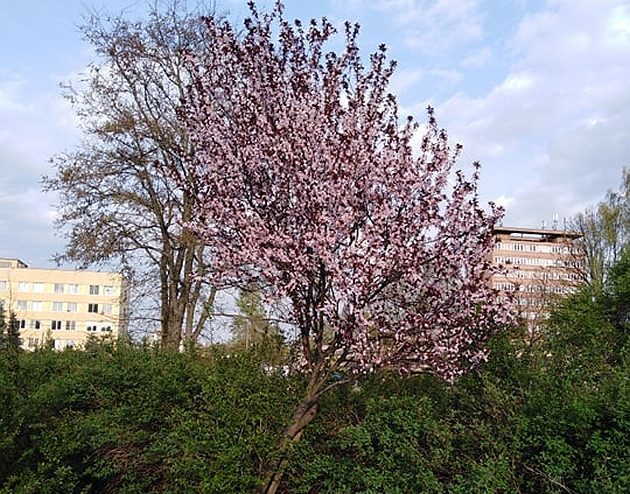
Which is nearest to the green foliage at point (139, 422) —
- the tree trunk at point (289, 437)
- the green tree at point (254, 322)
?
the tree trunk at point (289, 437)

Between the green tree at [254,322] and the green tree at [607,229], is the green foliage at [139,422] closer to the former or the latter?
the green tree at [254,322]

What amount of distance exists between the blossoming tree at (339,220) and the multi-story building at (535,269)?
0.44 m

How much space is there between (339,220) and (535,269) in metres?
26.3

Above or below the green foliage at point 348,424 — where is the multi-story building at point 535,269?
above

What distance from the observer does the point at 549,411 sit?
5223mm

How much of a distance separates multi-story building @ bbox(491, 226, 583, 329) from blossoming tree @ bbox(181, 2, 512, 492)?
0.44m

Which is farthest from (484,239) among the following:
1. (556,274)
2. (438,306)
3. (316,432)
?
(556,274)

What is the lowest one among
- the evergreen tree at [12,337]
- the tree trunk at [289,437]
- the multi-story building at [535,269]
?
the tree trunk at [289,437]

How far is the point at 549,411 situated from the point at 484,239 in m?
1.64

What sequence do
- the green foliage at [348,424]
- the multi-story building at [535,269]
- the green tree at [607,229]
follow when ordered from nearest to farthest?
the green foliage at [348,424] < the multi-story building at [535,269] < the green tree at [607,229]

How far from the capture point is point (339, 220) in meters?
5.82

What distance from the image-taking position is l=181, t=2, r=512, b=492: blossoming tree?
5.86m

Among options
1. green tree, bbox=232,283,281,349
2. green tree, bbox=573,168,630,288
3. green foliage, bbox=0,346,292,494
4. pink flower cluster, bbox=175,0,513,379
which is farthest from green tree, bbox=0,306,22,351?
green tree, bbox=573,168,630,288

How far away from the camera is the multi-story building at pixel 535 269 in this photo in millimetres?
6535
